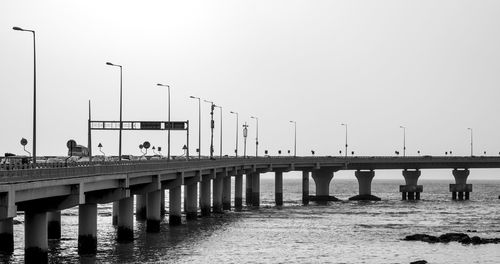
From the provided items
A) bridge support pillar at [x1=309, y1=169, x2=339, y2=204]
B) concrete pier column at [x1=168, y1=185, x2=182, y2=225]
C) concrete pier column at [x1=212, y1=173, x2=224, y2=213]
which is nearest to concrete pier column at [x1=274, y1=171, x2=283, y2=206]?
bridge support pillar at [x1=309, y1=169, x2=339, y2=204]

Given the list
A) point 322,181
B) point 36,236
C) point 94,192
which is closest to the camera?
point 36,236

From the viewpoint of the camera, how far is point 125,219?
277 feet

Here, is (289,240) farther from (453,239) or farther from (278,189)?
(278,189)

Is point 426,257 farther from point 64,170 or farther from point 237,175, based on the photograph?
point 237,175

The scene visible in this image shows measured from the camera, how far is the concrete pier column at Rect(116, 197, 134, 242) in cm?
Answer: 8362

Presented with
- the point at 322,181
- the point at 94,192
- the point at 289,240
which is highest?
the point at 94,192

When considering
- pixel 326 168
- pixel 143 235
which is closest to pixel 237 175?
pixel 326 168

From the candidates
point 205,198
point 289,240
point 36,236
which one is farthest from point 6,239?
point 205,198

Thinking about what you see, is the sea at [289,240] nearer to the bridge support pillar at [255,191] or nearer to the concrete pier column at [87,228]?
the concrete pier column at [87,228]

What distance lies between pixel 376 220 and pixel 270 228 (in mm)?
19853

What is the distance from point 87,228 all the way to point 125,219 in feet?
41.4

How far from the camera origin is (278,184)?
591ft

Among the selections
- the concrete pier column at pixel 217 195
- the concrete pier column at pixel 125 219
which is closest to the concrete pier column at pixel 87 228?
the concrete pier column at pixel 125 219

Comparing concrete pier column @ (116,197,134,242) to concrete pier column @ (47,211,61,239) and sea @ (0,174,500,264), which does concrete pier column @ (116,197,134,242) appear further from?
concrete pier column @ (47,211,61,239)
